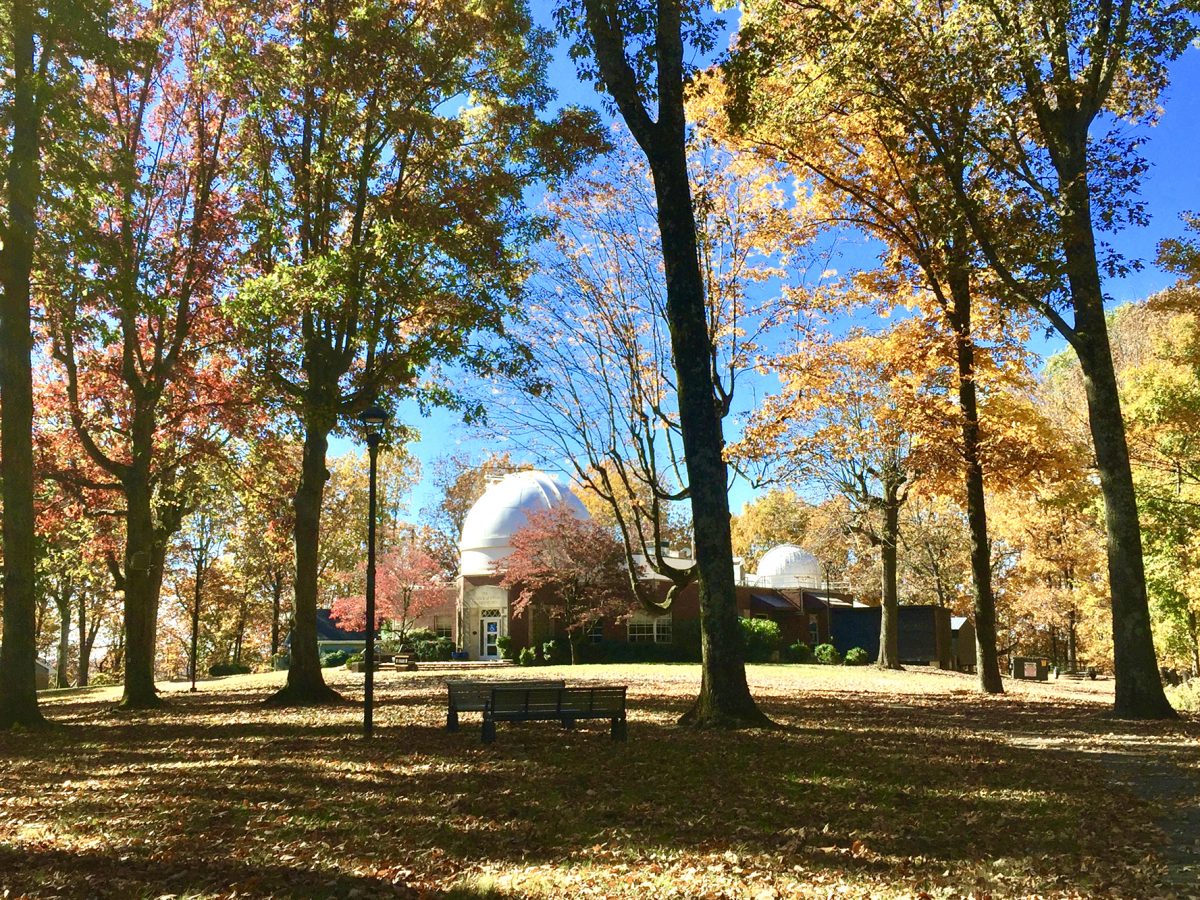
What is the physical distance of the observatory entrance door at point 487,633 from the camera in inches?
1773

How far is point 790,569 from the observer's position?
2072 inches

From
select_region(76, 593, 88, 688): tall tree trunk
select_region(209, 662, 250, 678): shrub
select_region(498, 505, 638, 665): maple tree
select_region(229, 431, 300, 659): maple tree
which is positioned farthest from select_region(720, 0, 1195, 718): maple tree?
select_region(76, 593, 88, 688): tall tree trunk

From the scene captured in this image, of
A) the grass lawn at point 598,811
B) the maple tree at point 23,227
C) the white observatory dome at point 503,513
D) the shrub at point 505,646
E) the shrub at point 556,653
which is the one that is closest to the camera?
the grass lawn at point 598,811

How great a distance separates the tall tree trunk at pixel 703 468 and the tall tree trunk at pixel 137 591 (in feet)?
39.8

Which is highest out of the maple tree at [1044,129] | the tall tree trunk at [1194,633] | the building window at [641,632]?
the maple tree at [1044,129]

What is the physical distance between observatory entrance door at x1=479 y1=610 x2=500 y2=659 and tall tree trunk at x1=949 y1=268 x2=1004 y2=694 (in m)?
29.2

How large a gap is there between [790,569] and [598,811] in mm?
46793

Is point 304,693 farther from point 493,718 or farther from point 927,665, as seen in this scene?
point 927,665

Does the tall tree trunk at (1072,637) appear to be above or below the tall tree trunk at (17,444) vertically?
below

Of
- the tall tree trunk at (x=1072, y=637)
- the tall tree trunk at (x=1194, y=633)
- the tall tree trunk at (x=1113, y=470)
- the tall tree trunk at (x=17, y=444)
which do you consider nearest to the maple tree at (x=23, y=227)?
the tall tree trunk at (x=17, y=444)

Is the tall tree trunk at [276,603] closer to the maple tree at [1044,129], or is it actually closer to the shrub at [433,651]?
the shrub at [433,651]

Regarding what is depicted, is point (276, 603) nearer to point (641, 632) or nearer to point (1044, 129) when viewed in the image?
point (641, 632)

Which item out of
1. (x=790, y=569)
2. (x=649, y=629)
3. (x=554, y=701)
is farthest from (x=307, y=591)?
(x=790, y=569)

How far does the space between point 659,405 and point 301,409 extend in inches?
314
